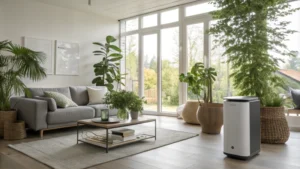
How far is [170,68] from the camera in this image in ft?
21.0

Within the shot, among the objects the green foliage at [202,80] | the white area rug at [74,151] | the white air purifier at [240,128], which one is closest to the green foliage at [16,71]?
the white area rug at [74,151]

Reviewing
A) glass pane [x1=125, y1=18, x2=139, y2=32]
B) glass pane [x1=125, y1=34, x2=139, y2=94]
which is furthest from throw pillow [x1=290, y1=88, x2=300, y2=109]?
glass pane [x1=125, y1=18, x2=139, y2=32]

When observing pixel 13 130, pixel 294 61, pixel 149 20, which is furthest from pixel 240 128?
pixel 149 20

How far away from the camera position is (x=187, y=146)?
10.8 ft

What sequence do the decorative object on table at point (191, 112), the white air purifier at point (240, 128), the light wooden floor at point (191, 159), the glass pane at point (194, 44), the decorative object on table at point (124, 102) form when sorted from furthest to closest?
1. the glass pane at point (194, 44)
2. the decorative object on table at point (191, 112)
3. the decorative object on table at point (124, 102)
4. the white air purifier at point (240, 128)
5. the light wooden floor at point (191, 159)

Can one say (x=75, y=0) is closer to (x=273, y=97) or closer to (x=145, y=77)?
(x=145, y=77)

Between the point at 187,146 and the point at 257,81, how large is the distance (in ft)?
4.76

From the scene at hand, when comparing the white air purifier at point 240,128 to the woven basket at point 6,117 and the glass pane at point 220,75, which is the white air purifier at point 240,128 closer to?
the glass pane at point 220,75

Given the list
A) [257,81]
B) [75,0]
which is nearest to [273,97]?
[257,81]

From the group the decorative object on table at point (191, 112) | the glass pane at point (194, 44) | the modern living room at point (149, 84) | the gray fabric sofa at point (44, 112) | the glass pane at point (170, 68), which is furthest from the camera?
the glass pane at point (170, 68)

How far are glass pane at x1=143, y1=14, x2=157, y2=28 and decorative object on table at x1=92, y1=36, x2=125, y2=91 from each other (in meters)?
1.07

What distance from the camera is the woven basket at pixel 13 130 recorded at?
3691mm

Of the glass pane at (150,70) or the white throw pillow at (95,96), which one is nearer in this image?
the white throw pillow at (95,96)

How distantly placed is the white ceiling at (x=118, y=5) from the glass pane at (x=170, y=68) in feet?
2.44
